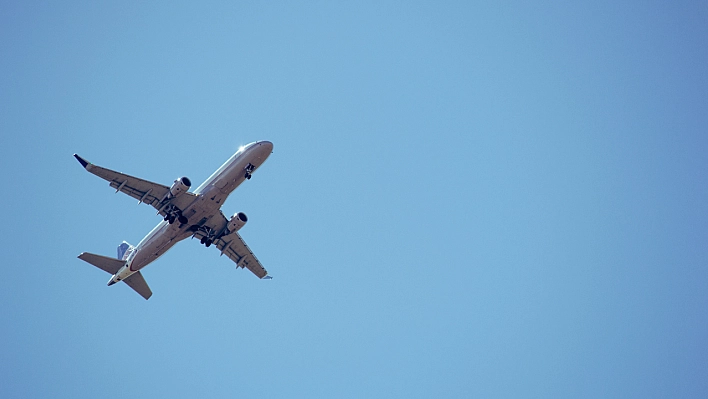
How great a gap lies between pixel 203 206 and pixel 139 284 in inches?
499

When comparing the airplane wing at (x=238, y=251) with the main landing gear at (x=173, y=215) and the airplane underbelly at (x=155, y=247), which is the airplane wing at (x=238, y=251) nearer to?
the airplane underbelly at (x=155, y=247)

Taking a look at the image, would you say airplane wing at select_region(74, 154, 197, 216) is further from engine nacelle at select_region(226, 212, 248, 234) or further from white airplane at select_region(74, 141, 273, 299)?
engine nacelle at select_region(226, 212, 248, 234)

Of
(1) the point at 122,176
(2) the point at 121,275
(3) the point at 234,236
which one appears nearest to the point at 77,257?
(2) the point at 121,275

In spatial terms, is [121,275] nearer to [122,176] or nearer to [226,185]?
[122,176]

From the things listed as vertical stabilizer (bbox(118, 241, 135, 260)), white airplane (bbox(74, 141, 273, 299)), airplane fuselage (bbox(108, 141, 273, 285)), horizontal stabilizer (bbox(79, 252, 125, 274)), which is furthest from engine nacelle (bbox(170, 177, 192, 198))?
vertical stabilizer (bbox(118, 241, 135, 260))

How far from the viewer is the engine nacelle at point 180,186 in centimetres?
6100

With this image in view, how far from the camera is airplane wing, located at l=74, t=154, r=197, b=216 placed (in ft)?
204

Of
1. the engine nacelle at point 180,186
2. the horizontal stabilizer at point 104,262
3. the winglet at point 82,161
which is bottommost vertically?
the horizontal stabilizer at point 104,262

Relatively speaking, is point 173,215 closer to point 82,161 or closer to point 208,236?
point 208,236

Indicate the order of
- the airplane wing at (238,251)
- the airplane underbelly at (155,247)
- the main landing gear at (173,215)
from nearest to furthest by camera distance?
the main landing gear at (173,215)
the airplane underbelly at (155,247)
the airplane wing at (238,251)

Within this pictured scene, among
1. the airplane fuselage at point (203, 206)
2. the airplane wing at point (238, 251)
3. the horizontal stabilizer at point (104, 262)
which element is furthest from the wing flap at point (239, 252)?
the horizontal stabilizer at point (104, 262)

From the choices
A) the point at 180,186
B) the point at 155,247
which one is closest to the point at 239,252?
the point at 155,247

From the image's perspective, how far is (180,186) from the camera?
61.0 m

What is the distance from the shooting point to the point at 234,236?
7069 centimetres
